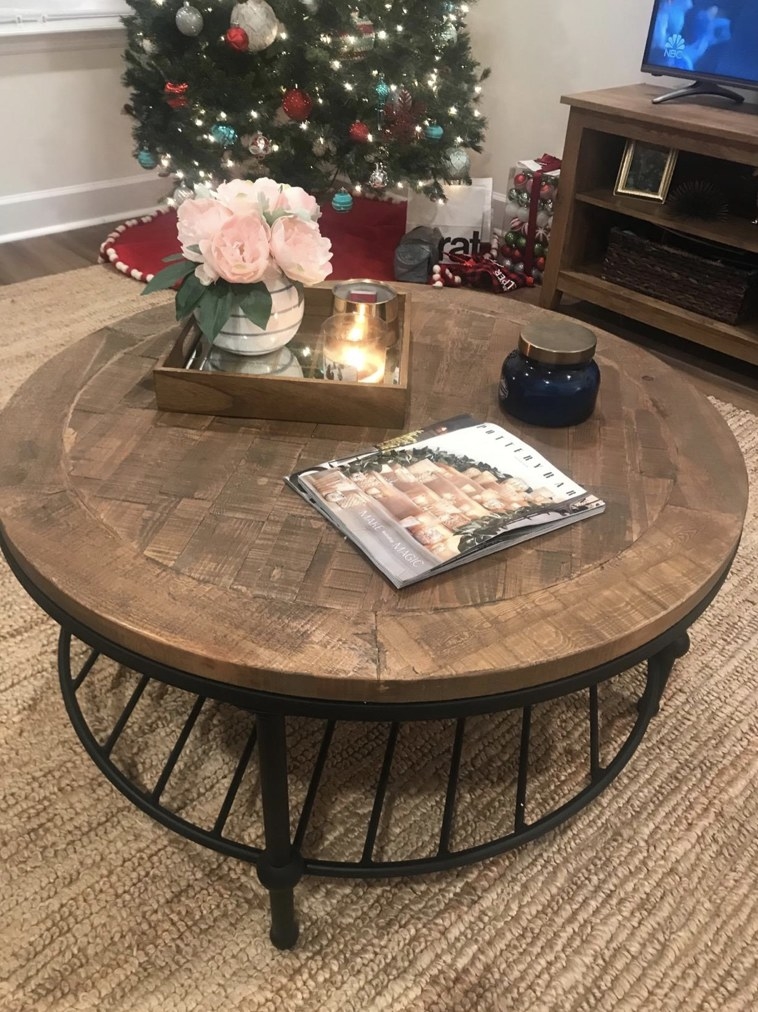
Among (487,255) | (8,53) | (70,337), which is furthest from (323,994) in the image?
(8,53)

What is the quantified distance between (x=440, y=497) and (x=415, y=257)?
74.9 inches

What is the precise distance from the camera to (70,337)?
2.23m

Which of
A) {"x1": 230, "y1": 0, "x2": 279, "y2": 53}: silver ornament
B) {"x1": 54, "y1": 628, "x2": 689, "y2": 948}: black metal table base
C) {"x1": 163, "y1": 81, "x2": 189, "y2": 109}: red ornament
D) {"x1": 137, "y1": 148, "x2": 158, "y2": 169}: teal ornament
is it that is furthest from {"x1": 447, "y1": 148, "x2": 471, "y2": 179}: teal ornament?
{"x1": 54, "y1": 628, "x2": 689, "y2": 948}: black metal table base

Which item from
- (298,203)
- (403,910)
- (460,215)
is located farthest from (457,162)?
(403,910)

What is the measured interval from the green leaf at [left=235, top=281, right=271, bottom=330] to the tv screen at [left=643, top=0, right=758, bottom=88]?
1.73 metres

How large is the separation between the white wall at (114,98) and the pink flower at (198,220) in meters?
2.06

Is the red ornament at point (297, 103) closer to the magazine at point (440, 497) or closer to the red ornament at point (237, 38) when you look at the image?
the red ornament at point (237, 38)

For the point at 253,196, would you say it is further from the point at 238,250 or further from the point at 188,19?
the point at 188,19

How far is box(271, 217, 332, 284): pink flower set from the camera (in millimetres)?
978

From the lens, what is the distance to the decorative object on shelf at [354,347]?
42.4 inches

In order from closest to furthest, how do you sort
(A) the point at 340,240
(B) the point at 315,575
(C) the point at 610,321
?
(B) the point at 315,575, (C) the point at 610,321, (A) the point at 340,240

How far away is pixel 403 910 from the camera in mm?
973

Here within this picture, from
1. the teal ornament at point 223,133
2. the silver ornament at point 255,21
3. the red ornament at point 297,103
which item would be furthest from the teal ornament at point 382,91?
the teal ornament at point 223,133

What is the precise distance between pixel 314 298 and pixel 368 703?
2.52ft
